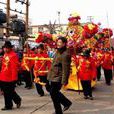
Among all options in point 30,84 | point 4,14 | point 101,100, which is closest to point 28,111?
point 101,100

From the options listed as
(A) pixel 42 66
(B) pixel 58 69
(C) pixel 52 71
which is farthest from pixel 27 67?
(B) pixel 58 69

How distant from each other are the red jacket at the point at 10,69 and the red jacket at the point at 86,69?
281cm

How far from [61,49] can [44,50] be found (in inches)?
160

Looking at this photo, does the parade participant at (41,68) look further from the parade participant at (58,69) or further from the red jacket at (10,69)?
the parade participant at (58,69)

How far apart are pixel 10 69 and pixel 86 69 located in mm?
3023

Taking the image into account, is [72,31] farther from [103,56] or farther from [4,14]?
[4,14]

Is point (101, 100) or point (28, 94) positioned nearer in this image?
point (101, 100)

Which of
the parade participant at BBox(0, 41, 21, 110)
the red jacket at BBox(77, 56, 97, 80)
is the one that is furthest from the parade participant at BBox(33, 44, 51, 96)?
the parade participant at BBox(0, 41, 21, 110)

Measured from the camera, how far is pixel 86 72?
38.3ft

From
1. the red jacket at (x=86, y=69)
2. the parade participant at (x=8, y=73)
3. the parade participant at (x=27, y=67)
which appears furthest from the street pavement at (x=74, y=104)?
the parade participant at (x=27, y=67)

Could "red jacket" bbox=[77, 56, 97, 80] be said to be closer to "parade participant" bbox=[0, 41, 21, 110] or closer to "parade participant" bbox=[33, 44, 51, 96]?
"parade participant" bbox=[33, 44, 51, 96]

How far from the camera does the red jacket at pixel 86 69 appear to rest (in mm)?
11656

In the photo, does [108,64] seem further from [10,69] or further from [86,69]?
[10,69]

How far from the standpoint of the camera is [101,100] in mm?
11461
